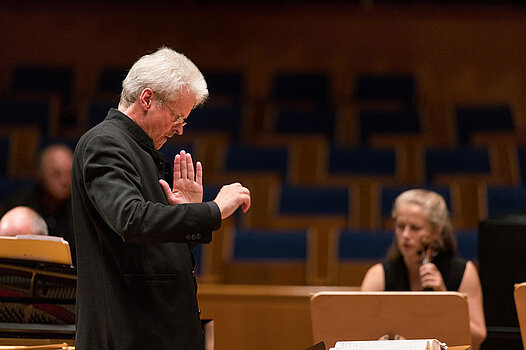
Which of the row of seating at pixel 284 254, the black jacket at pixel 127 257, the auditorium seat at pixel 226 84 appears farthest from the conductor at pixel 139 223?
the auditorium seat at pixel 226 84

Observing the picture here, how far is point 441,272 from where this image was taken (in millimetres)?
1301

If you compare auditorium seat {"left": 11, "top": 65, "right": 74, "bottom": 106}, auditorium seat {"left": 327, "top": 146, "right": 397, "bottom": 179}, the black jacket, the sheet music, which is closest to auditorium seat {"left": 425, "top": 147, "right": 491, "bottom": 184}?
auditorium seat {"left": 327, "top": 146, "right": 397, "bottom": 179}

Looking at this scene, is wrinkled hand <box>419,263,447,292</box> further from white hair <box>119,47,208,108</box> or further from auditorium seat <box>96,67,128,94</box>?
auditorium seat <box>96,67,128,94</box>

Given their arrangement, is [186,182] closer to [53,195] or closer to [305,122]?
[53,195]

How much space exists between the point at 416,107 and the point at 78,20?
1.45 meters

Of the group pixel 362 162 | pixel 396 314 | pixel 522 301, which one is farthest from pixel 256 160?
A: pixel 522 301

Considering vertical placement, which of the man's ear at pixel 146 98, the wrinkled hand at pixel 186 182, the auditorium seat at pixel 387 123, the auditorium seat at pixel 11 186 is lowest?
the wrinkled hand at pixel 186 182

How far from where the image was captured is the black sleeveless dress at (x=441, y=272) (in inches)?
50.5

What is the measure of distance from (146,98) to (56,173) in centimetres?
105

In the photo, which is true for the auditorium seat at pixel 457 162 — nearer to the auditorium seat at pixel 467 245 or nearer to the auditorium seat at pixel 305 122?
the auditorium seat at pixel 305 122

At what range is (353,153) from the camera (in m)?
2.38

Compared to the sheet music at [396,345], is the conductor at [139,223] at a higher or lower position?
higher

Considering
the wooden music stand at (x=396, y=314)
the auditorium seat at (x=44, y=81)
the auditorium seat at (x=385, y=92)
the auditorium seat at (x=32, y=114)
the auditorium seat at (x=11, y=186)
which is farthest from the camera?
the auditorium seat at (x=44, y=81)

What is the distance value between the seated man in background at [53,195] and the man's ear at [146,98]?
87 cm
